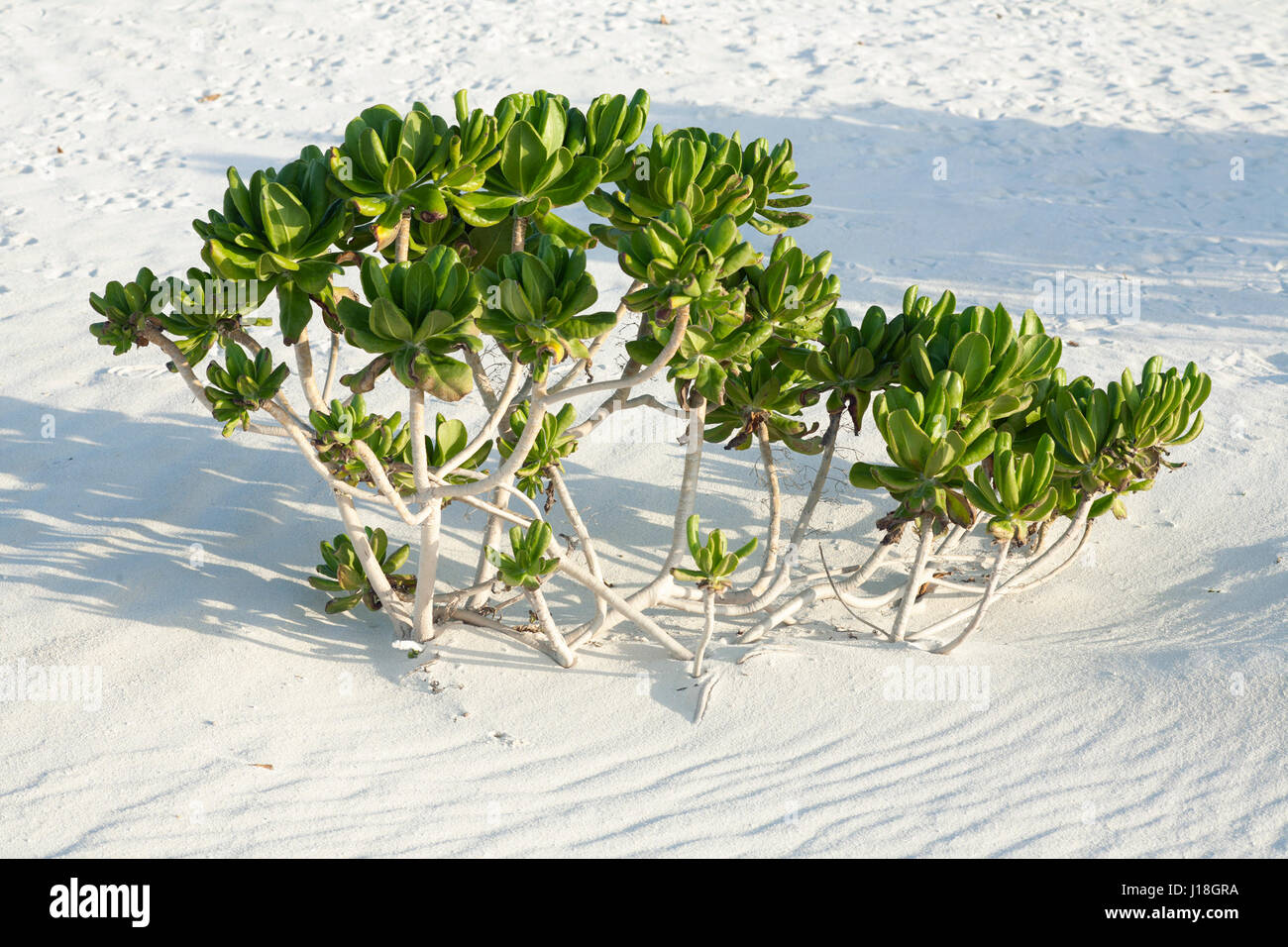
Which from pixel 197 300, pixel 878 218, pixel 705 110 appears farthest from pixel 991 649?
pixel 705 110

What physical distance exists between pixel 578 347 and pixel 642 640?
1.35 metres

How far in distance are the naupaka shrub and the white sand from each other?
0.28 m

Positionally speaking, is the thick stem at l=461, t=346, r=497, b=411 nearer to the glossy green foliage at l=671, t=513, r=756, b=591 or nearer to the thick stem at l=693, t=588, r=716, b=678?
the glossy green foliage at l=671, t=513, r=756, b=591

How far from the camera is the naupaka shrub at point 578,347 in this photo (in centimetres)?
256

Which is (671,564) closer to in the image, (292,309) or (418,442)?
(418,442)

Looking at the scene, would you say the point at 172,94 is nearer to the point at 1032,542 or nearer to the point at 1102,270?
the point at 1102,270

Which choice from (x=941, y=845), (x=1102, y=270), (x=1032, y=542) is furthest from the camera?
(x=1102, y=270)

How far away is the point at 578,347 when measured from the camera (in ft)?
8.56

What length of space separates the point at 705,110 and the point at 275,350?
15.9 feet

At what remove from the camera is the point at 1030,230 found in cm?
782

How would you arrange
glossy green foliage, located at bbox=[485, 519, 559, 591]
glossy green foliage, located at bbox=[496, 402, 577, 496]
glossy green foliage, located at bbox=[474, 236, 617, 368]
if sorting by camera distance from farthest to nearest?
glossy green foliage, located at bbox=[496, 402, 577, 496] < glossy green foliage, located at bbox=[485, 519, 559, 591] < glossy green foliage, located at bbox=[474, 236, 617, 368]

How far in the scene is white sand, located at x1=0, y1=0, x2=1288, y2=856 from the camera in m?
2.73
